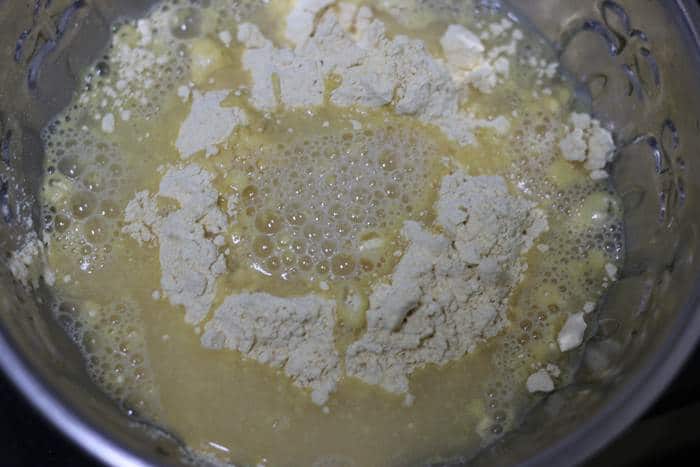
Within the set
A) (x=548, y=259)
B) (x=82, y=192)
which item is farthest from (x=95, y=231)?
(x=548, y=259)

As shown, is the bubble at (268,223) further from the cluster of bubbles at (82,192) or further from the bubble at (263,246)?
the cluster of bubbles at (82,192)

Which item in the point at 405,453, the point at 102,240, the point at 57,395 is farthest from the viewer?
the point at 102,240

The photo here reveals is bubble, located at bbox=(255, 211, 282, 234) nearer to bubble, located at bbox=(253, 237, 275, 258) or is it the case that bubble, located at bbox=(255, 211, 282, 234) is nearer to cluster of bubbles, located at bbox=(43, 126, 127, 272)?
bubble, located at bbox=(253, 237, 275, 258)

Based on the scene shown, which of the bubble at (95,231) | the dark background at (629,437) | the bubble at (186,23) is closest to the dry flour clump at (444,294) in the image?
the dark background at (629,437)

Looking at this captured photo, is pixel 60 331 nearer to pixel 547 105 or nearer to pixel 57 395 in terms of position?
pixel 57 395

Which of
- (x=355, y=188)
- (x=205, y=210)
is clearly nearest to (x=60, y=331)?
(x=205, y=210)

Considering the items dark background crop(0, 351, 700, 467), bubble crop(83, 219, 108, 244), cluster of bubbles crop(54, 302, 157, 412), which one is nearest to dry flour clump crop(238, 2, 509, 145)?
bubble crop(83, 219, 108, 244)

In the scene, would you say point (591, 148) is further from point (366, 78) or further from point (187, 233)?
point (187, 233)
